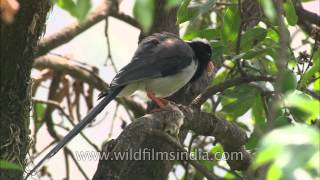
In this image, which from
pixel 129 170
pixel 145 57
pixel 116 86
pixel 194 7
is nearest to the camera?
pixel 194 7

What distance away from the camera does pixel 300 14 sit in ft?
16.4

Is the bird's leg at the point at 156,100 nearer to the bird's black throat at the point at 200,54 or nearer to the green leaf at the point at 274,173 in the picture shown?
the bird's black throat at the point at 200,54

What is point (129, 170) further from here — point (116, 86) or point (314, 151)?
point (314, 151)

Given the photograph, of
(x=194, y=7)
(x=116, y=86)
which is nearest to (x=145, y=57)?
(x=116, y=86)

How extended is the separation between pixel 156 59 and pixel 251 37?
1259 mm

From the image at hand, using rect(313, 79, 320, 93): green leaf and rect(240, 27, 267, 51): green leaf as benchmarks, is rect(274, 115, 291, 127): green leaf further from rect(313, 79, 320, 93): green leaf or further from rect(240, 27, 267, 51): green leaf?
rect(313, 79, 320, 93): green leaf

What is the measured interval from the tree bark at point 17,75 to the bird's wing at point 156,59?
4.64 feet

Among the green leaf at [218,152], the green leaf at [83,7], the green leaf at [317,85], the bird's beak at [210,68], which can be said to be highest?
the green leaf at [83,7]

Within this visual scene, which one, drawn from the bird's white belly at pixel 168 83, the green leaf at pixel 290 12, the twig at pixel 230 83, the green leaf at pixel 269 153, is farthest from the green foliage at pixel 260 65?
the green leaf at pixel 269 153

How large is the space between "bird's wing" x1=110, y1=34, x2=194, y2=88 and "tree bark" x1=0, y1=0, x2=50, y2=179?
4.64 ft

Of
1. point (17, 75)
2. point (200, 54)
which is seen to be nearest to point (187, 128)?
point (17, 75)

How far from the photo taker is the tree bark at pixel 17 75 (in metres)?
3.06

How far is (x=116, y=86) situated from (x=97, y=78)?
1012 mm

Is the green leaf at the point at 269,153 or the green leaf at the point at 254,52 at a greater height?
the green leaf at the point at 269,153
